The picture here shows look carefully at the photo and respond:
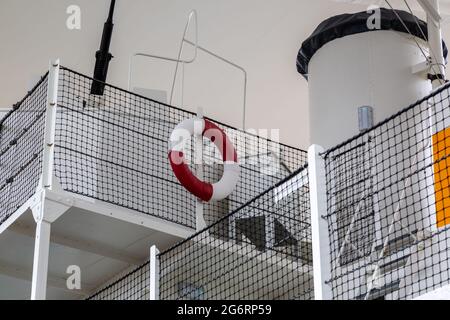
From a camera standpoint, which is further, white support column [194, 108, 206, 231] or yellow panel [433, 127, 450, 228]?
white support column [194, 108, 206, 231]

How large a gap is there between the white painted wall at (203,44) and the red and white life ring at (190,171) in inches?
246

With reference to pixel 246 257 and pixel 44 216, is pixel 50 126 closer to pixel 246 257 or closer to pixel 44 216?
pixel 44 216

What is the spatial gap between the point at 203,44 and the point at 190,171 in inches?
276

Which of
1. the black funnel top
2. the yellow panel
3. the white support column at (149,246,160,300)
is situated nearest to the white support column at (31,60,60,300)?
the white support column at (149,246,160,300)

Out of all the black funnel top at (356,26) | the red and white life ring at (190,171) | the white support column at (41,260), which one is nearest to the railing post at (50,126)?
the white support column at (41,260)

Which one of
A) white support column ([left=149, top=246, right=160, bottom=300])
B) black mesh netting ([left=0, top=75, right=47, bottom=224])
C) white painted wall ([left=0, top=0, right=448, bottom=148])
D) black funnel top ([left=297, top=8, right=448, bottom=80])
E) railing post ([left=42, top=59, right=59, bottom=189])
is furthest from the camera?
white painted wall ([left=0, top=0, right=448, bottom=148])

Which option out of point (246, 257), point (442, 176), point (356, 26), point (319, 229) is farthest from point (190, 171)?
point (319, 229)

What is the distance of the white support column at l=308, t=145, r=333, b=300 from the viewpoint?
14.2 ft

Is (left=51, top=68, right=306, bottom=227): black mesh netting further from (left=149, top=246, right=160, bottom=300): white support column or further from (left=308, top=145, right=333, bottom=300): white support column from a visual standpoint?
(left=308, top=145, right=333, bottom=300): white support column

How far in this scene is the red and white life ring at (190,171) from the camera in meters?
6.32

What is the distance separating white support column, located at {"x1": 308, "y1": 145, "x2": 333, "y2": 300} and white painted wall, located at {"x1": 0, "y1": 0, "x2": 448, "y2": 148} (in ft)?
27.4

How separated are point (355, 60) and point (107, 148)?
165 cm
